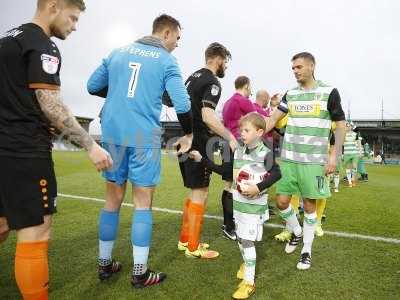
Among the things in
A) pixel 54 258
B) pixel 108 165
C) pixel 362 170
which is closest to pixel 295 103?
pixel 108 165

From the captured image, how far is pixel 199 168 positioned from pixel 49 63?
2.45m

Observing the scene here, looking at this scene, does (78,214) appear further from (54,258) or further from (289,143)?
(289,143)

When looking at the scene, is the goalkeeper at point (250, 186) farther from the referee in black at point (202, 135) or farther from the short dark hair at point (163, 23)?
the short dark hair at point (163, 23)

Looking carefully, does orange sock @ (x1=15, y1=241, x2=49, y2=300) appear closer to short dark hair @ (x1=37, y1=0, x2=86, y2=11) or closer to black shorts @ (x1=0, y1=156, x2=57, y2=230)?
black shorts @ (x1=0, y1=156, x2=57, y2=230)

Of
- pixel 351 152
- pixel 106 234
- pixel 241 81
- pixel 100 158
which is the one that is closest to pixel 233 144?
pixel 106 234

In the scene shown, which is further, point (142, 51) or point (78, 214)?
point (78, 214)

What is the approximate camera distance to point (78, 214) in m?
6.63

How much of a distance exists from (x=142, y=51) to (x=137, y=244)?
1.85 m

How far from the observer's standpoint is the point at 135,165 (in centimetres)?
349

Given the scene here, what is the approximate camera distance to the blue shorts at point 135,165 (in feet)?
11.4

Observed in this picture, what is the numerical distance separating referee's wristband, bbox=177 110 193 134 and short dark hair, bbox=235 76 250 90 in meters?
2.48

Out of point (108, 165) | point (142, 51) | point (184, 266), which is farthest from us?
point (184, 266)

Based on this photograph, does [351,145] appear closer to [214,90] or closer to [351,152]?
[351,152]

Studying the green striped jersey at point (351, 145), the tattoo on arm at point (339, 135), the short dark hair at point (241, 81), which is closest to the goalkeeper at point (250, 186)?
the tattoo on arm at point (339, 135)
